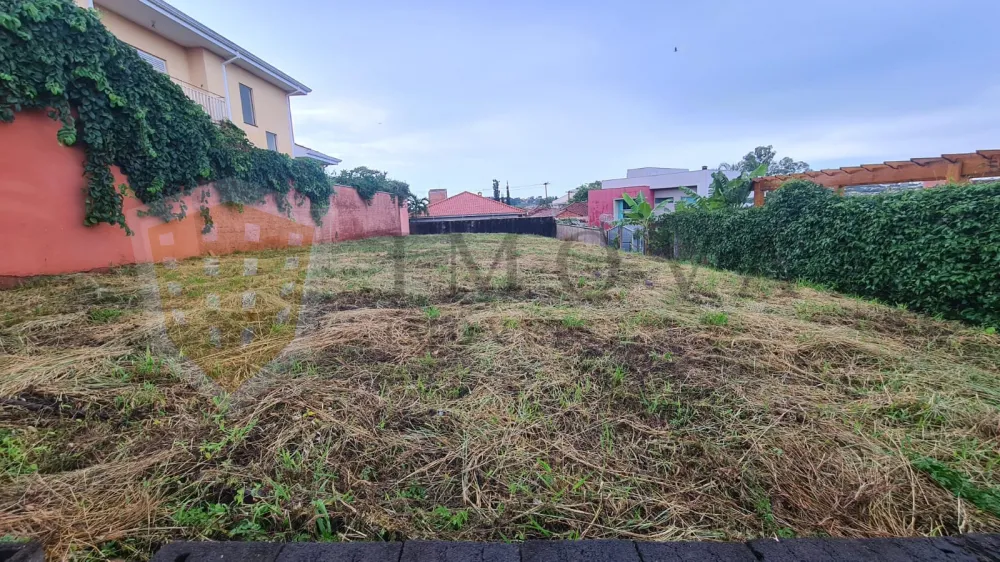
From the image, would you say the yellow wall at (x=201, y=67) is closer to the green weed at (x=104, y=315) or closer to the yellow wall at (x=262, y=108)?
the yellow wall at (x=262, y=108)

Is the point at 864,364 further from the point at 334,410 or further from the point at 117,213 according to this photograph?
the point at 117,213

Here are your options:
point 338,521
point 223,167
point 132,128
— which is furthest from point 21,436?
point 223,167

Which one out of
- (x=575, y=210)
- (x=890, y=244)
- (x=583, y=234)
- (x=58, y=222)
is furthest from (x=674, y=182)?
(x=58, y=222)

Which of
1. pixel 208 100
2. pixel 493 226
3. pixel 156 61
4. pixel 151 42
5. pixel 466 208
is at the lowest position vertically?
pixel 493 226

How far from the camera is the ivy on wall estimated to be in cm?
459

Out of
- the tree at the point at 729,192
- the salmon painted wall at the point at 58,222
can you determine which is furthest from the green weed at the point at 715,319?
the salmon painted wall at the point at 58,222

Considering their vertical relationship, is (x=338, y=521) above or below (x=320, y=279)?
below

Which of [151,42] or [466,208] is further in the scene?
[466,208]

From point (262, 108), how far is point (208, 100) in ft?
11.7

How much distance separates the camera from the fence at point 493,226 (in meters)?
20.1

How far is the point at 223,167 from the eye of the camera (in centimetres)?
825

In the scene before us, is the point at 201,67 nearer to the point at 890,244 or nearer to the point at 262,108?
the point at 262,108

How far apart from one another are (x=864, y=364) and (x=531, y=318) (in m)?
2.51

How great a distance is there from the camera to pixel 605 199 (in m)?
28.4
